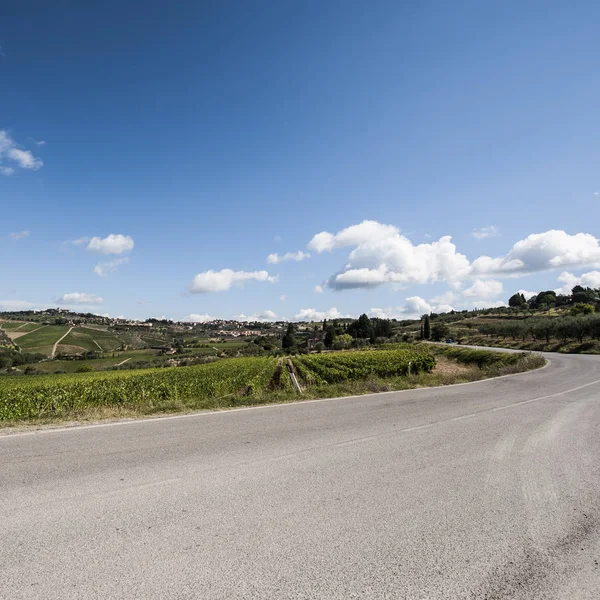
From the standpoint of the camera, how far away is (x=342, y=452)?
21.8 ft

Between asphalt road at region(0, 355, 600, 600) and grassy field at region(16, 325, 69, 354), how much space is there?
113934mm

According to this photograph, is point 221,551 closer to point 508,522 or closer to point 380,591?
point 380,591

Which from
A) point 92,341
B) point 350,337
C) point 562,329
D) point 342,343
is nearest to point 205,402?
point 562,329

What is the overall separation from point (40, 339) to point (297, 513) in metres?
134

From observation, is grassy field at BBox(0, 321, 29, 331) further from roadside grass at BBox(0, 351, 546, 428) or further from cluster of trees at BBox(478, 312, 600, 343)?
cluster of trees at BBox(478, 312, 600, 343)

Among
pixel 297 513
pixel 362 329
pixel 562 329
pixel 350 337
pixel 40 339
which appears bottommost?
pixel 350 337

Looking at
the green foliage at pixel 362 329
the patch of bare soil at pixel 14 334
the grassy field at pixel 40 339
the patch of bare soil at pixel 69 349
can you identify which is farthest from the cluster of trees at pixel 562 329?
the patch of bare soil at pixel 14 334

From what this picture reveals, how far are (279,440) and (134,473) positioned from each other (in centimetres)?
286

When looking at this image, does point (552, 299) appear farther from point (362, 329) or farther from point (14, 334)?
point (14, 334)

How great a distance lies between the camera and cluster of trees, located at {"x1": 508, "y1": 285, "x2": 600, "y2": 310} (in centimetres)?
14212

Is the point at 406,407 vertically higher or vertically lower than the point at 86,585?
lower

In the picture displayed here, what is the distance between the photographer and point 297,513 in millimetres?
4297

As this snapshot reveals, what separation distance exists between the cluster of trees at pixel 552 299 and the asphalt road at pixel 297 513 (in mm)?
162356

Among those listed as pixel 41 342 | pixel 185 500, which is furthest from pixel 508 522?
pixel 41 342
